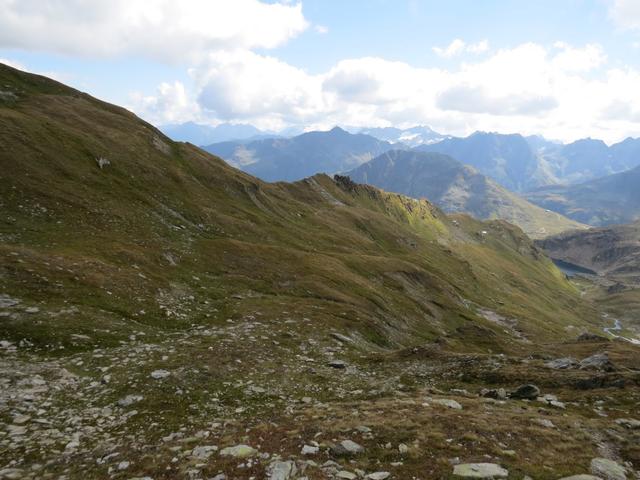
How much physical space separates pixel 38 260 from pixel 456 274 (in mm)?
172821

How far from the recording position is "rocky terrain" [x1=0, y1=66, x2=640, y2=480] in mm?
14852

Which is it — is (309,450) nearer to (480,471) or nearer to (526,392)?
(480,471)

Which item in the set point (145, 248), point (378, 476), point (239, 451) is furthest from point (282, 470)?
point (145, 248)

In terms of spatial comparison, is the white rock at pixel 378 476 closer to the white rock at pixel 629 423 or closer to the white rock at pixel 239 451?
the white rock at pixel 239 451

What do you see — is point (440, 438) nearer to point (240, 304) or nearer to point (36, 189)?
point (240, 304)

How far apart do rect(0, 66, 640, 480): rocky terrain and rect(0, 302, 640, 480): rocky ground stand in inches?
4.3

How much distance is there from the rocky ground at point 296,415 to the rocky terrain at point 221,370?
110 millimetres

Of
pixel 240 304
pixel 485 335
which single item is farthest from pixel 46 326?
pixel 485 335

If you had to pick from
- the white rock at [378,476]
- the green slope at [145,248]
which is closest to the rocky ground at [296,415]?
the white rock at [378,476]

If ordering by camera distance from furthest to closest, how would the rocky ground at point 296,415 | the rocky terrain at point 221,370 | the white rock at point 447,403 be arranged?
the white rock at point 447,403, the rocky terrain at point 221,370, the rocky ground at point 296,415

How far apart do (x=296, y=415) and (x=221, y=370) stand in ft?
23.5

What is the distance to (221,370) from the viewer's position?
81.2 ft

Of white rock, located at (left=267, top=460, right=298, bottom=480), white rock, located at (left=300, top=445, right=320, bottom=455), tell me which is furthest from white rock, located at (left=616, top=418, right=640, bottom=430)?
white rock, located at (left=267, top=460, right=298, bottom=480)

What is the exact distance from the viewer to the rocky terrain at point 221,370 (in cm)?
1485
